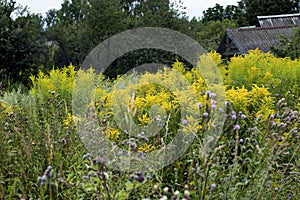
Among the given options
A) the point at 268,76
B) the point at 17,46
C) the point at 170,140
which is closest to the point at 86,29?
the point at 17,46

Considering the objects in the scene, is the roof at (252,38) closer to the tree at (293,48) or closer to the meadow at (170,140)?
the tree at (293,48)

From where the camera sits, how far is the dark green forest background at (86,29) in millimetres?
15031

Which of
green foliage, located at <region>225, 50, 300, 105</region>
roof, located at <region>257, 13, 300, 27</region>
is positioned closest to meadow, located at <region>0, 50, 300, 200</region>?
green foliage, located at <region>225, 50, 300, 105</region>

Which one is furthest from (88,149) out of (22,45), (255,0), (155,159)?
(255,0)

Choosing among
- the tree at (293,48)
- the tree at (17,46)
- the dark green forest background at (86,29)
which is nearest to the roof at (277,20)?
the dark green forest background at (86,29)

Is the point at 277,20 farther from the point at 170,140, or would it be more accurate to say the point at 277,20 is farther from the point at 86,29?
the point at 170,140

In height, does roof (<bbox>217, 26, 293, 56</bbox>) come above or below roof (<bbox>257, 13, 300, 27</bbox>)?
below

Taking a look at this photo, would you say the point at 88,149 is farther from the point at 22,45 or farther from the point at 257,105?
the point at 22,45

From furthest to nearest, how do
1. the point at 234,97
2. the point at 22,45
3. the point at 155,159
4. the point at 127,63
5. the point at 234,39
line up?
the point at 234,39 < the point at 127,63 < the point at 22,45 < the point at 234,97 < the point at 155,159

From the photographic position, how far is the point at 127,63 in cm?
2036

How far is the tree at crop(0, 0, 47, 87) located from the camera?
14938 millimetres

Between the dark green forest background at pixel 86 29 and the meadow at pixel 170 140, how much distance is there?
2.10 meters

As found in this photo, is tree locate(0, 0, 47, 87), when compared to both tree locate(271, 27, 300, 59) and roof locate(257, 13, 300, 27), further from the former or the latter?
roof locate(257, 13, 300, 27)

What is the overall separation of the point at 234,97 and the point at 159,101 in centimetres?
61
